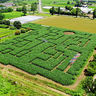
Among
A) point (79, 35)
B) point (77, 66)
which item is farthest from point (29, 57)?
point (79, 35)

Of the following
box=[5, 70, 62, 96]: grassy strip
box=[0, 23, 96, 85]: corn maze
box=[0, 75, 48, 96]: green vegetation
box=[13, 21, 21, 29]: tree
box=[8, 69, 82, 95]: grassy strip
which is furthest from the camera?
box=[13, 21, 21, 29]: tree

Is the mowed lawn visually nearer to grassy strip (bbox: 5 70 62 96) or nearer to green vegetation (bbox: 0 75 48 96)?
grassy strip (bbox: 5 70 62 96)

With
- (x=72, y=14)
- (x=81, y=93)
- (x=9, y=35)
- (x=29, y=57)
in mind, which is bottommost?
(x=81, y=93)

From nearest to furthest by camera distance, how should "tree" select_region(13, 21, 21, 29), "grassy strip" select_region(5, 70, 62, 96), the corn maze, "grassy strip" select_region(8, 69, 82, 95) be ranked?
1. "grassy strip" select_region(8, 69, 82, 95)
2. "grassy strip" select_region(5, 70, 62, 96)
3. the corn maze
4. "tree" select_region(13, 21, 21, 29)

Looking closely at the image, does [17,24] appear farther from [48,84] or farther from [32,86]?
[48,84]

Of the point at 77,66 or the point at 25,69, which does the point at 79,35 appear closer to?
the point at 77,66

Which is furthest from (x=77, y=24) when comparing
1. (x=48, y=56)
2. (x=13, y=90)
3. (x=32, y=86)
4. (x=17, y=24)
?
(x=13, y=90)

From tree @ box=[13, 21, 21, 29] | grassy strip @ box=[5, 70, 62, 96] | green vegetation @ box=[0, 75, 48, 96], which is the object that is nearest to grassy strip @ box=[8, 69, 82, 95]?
grassy strip @ box=[5, 70, 62, 96]

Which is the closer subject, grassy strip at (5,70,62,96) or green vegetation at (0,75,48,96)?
green vegetation at (0,75,48,96)

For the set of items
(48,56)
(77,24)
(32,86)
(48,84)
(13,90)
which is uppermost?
(77,24)
